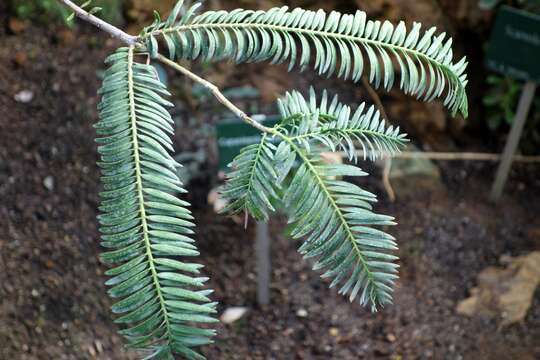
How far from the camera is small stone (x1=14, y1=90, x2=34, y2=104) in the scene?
7.54 feet

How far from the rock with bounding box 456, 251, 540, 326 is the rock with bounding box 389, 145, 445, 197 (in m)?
0.45

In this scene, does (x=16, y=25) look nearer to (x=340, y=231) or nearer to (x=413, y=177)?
(x=413, y=177)

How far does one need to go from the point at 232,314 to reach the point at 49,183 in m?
0.78

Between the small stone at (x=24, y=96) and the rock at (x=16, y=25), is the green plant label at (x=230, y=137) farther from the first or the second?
the rock at (x=16, y=25)

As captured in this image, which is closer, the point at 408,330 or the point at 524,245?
the point at 408,330

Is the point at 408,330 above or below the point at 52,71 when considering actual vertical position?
below

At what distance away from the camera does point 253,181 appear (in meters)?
0.89

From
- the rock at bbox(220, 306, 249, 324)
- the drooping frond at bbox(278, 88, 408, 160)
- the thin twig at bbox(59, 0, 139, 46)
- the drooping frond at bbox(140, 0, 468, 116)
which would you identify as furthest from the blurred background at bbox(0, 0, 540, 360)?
the drooping frond at bbox(278, 88, 408, 160)

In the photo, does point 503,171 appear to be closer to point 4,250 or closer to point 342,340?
point 342,340

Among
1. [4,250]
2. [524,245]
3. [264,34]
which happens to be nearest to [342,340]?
[524,245]

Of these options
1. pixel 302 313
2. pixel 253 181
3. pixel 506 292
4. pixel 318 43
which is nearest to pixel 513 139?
pixel 506 292

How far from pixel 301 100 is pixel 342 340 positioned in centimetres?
120

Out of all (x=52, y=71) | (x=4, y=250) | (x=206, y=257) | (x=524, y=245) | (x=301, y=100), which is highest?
(x=301, y=100)

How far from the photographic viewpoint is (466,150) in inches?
110
